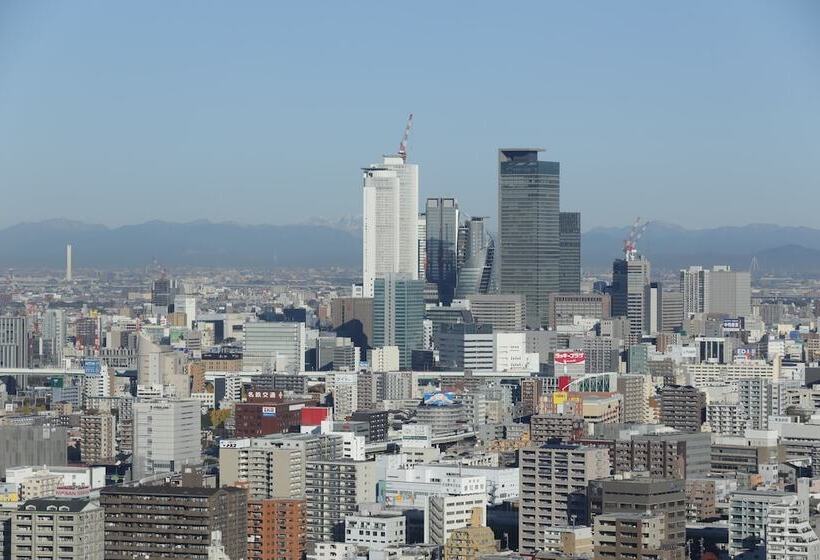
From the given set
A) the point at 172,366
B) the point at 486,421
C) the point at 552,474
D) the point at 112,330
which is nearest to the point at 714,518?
the point at 552,474

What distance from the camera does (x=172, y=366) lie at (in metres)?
42.9

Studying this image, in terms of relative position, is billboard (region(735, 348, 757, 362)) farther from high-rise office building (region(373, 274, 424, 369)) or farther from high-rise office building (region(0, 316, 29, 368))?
high-rise office building (region(0, 316, 29, 368))

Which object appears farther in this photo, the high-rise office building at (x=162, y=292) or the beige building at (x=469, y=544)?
the high-rise office building at (x=162, y=292)

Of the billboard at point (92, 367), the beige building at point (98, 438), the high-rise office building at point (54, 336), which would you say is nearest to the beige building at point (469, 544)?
the beige building at point (98, 438)

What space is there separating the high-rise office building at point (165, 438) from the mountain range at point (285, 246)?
43.1 m

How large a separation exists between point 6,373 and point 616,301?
61.5ft

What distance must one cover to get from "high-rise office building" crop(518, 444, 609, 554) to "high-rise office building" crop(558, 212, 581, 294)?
38.3 meters

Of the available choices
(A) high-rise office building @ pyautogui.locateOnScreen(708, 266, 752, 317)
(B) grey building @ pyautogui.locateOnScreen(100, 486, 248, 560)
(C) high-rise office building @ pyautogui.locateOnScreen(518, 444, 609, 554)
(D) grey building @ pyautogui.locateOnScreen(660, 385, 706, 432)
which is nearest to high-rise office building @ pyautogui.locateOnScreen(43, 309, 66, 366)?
(D) grey building @ pyautogui.locateOnScreen(660, 385, 706, 432)

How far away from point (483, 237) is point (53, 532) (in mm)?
43461

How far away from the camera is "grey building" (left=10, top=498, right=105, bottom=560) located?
2016cm

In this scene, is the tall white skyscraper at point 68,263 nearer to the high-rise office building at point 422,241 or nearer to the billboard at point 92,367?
the high-rise office building at point 422,241

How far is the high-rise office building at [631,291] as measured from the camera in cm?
5878

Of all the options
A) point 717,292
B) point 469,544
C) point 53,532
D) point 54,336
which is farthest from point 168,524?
point 717,292

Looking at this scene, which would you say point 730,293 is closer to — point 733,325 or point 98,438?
point 733,325
